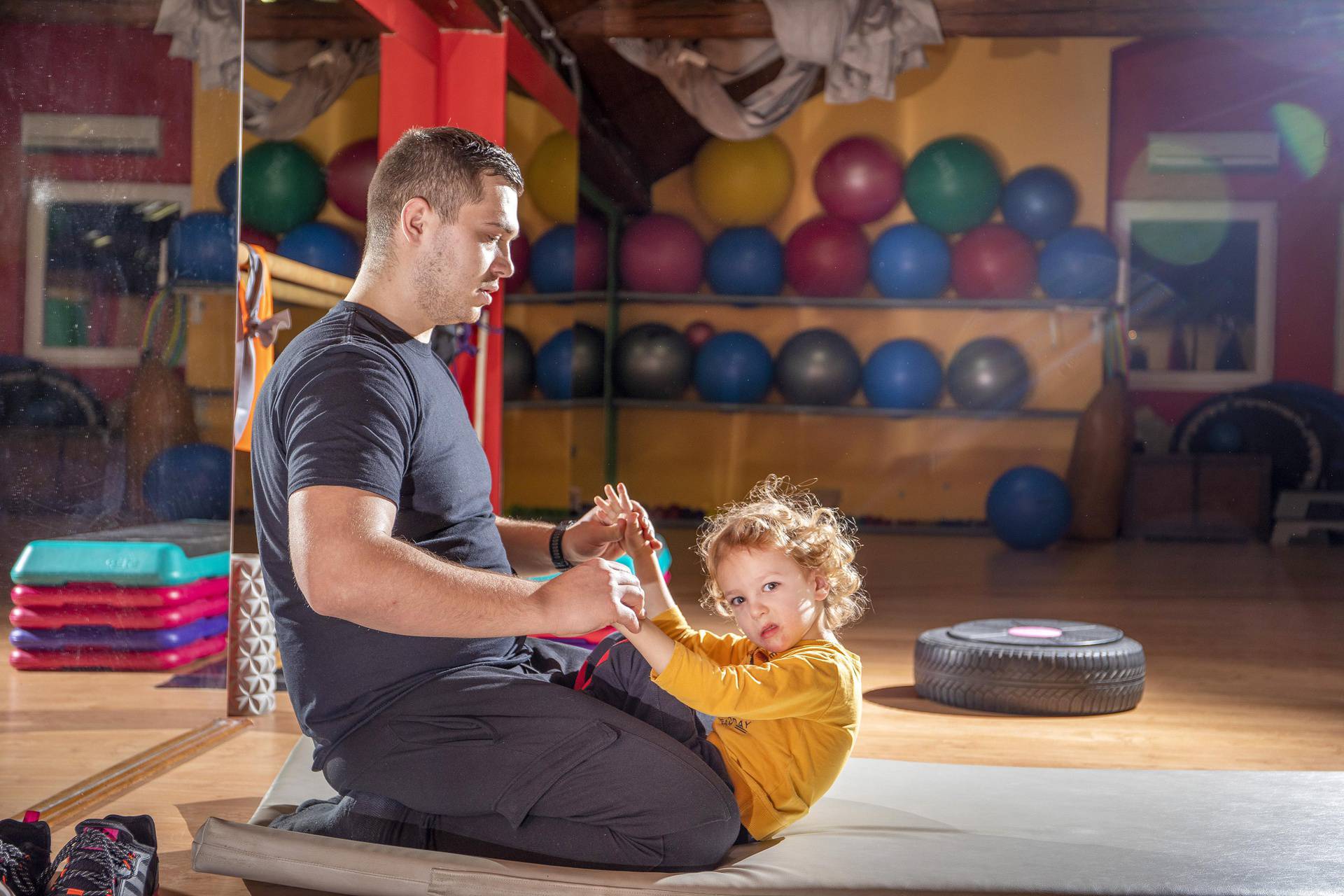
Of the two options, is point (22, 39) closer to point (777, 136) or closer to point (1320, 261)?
point (777, 136)

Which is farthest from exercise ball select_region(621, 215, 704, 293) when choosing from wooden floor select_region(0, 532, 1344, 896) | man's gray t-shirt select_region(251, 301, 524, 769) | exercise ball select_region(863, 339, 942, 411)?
man's gray t-shirt select_region(251, 301, 524, 769)

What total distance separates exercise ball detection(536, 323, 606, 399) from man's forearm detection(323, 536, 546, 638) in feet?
15.0

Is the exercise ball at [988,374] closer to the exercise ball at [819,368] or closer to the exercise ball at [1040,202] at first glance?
the exercise ball at [819,368]

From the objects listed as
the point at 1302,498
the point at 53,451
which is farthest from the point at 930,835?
the point at 1302,498

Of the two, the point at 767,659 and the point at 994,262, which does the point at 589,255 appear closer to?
the point at 994,262

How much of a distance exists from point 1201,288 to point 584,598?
697cm

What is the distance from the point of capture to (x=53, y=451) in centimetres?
206

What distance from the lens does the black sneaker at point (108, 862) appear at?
1578mm

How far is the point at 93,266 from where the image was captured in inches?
84.9

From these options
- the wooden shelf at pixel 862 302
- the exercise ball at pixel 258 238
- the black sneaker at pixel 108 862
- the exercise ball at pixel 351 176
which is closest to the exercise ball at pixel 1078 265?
the wooden shelf at pixel 862 302

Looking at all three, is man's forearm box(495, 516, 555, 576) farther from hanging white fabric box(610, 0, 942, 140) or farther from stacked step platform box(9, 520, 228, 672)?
hanging white fabric box(610, 0, 942, 140)

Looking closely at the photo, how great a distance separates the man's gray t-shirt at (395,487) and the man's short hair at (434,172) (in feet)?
0.50

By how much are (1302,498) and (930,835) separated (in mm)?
5788

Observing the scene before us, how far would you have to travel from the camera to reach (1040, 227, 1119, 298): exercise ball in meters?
6.88
